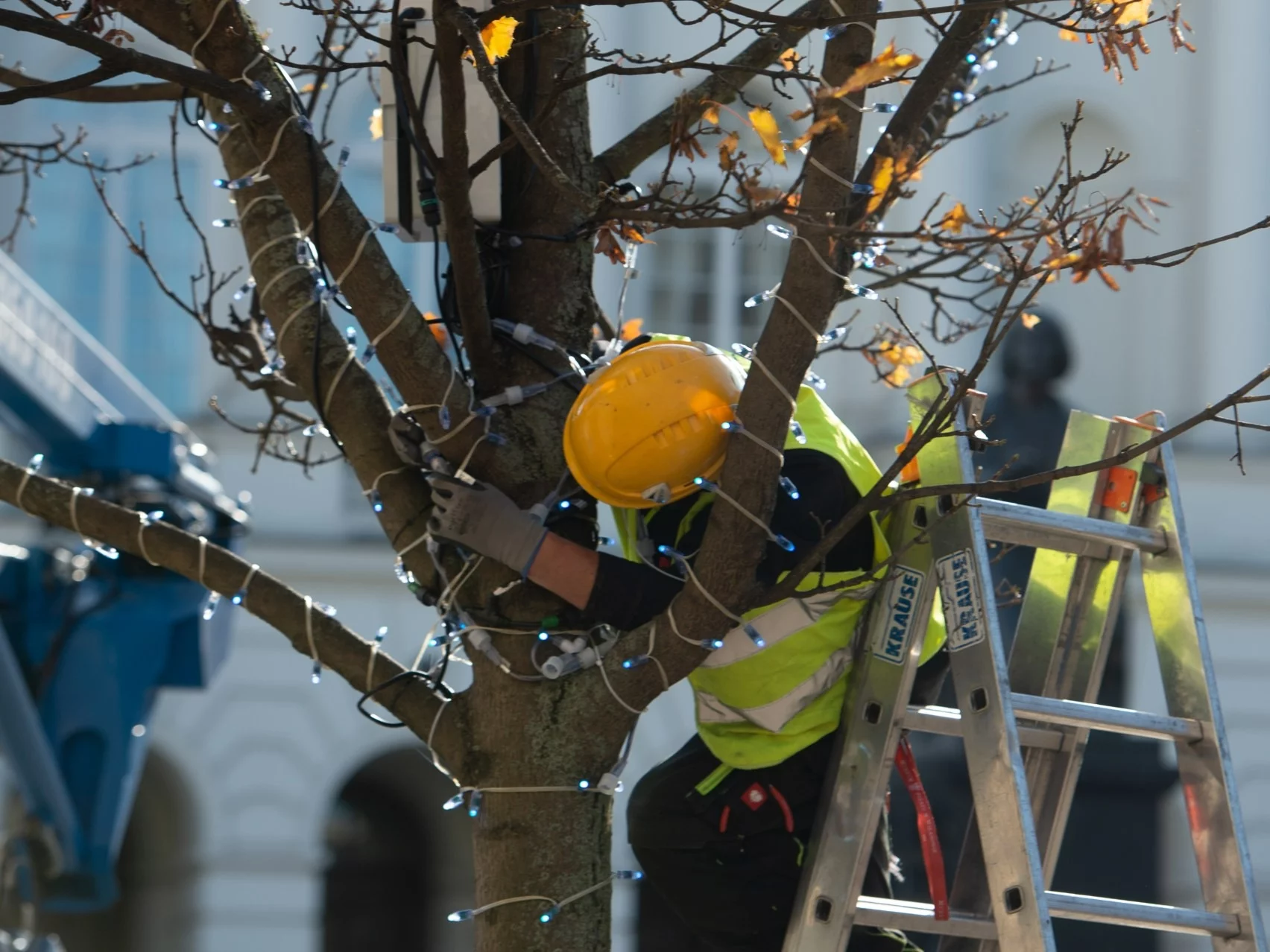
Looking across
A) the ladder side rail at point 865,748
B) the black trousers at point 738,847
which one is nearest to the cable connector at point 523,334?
the ladder side rail at point 865,748

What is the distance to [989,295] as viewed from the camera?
13.4 meters

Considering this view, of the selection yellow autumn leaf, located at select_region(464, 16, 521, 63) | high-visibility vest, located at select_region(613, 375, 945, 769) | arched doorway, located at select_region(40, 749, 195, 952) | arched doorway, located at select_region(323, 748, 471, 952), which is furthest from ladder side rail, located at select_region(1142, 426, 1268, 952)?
arched doorway, located at select_region(323, 748, 471, 952)

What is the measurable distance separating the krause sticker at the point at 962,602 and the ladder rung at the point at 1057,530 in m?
0.10

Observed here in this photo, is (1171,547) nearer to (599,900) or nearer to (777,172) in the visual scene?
(599,900)

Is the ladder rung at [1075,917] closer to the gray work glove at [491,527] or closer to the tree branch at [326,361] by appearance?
the gray work glove at [491,527]

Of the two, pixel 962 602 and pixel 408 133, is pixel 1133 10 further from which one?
pixel 408 133

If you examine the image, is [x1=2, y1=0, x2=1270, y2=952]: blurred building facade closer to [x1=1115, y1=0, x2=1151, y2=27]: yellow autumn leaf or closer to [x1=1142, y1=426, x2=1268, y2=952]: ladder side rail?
[x1=1142, y1=426, x2=1268, y2=952]: ladder side rail

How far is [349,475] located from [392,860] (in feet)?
11.9

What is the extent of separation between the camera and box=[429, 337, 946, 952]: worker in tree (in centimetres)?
350

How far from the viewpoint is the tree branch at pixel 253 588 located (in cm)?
363

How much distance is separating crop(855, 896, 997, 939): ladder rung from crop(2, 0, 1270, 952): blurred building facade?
35.0 ft

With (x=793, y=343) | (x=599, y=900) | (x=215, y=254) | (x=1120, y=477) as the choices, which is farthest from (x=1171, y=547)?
(x=215, y=254)

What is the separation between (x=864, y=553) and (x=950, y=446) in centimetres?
25

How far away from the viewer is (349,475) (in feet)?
48.9
